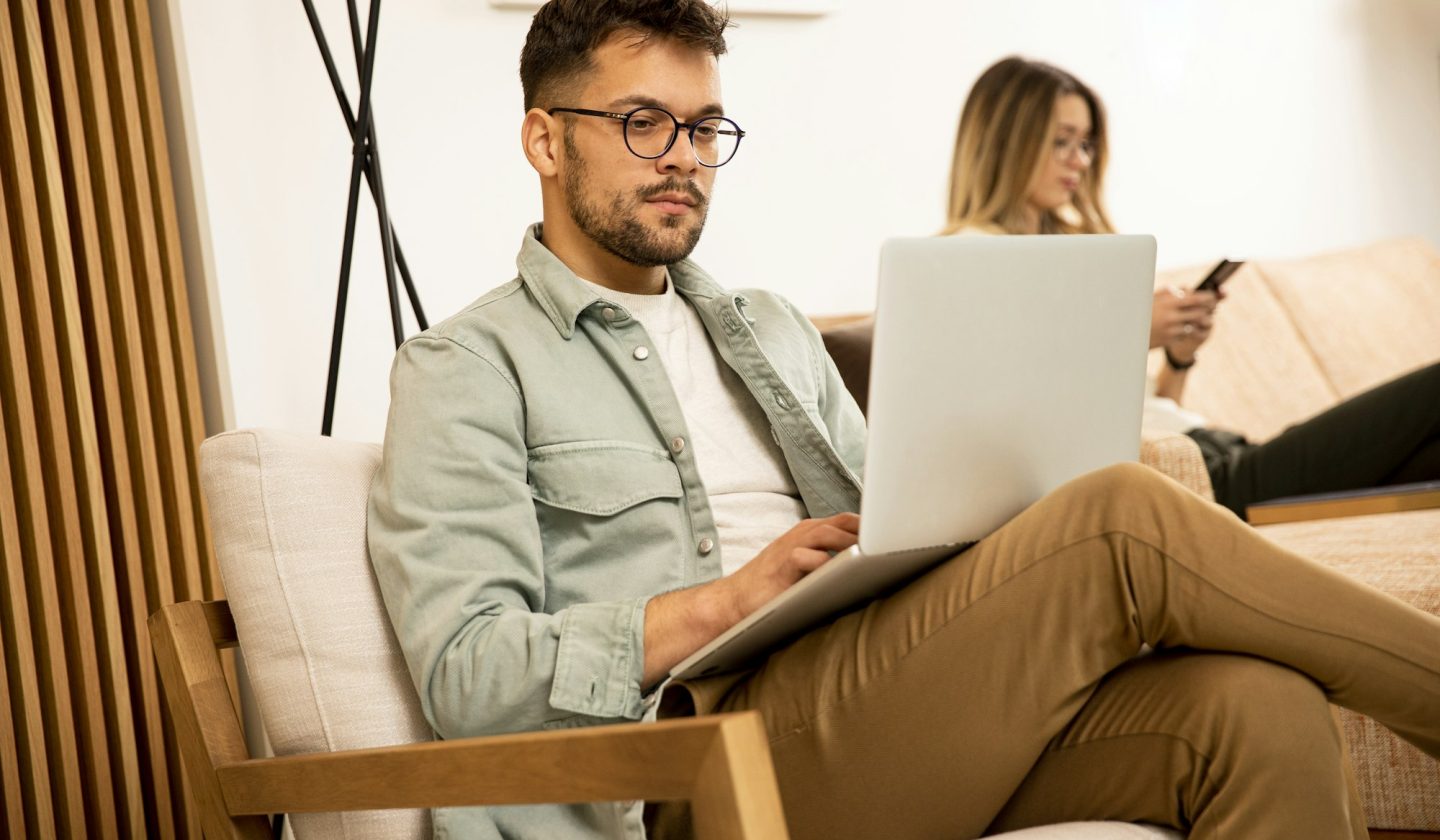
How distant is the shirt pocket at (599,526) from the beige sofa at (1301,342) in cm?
87

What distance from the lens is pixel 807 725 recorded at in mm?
1221

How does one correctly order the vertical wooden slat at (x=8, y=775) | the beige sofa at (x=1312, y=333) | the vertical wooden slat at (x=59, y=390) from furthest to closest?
1. the beige sofa at (x=1312, y=333)
2. the vertical wooden slat at (x=59, y=390)
3. the vertical wooden slat at (x=8, y=775)

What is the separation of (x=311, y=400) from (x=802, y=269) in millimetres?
1228

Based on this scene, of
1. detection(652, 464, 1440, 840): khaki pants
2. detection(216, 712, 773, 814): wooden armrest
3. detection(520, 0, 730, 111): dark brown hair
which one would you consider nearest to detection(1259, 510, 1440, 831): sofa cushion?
detection(652, 464, 1440, 840): khaki pants

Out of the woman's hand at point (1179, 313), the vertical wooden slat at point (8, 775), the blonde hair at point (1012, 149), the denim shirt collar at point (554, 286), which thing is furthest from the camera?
the blonde hair at point (1012, 149)

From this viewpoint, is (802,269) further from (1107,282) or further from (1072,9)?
(1107,282)

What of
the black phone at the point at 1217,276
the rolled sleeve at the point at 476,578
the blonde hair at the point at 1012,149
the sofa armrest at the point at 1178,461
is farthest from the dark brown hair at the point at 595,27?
the blonde hair at the point at 1012,149

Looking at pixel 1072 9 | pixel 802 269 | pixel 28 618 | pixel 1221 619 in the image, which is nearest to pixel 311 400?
pixel 28 618

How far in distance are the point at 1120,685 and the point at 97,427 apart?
165 cm

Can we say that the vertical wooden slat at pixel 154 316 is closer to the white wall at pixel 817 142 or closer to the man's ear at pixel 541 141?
the white wall at pixel 817 142

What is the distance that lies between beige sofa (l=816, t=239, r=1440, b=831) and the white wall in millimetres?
401

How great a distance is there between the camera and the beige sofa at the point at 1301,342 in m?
2.31

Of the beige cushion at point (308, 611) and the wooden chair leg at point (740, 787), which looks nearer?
the wooden chair leg at point (740, 787)

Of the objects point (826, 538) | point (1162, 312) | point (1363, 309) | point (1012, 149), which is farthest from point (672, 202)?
point (1363, 309)
